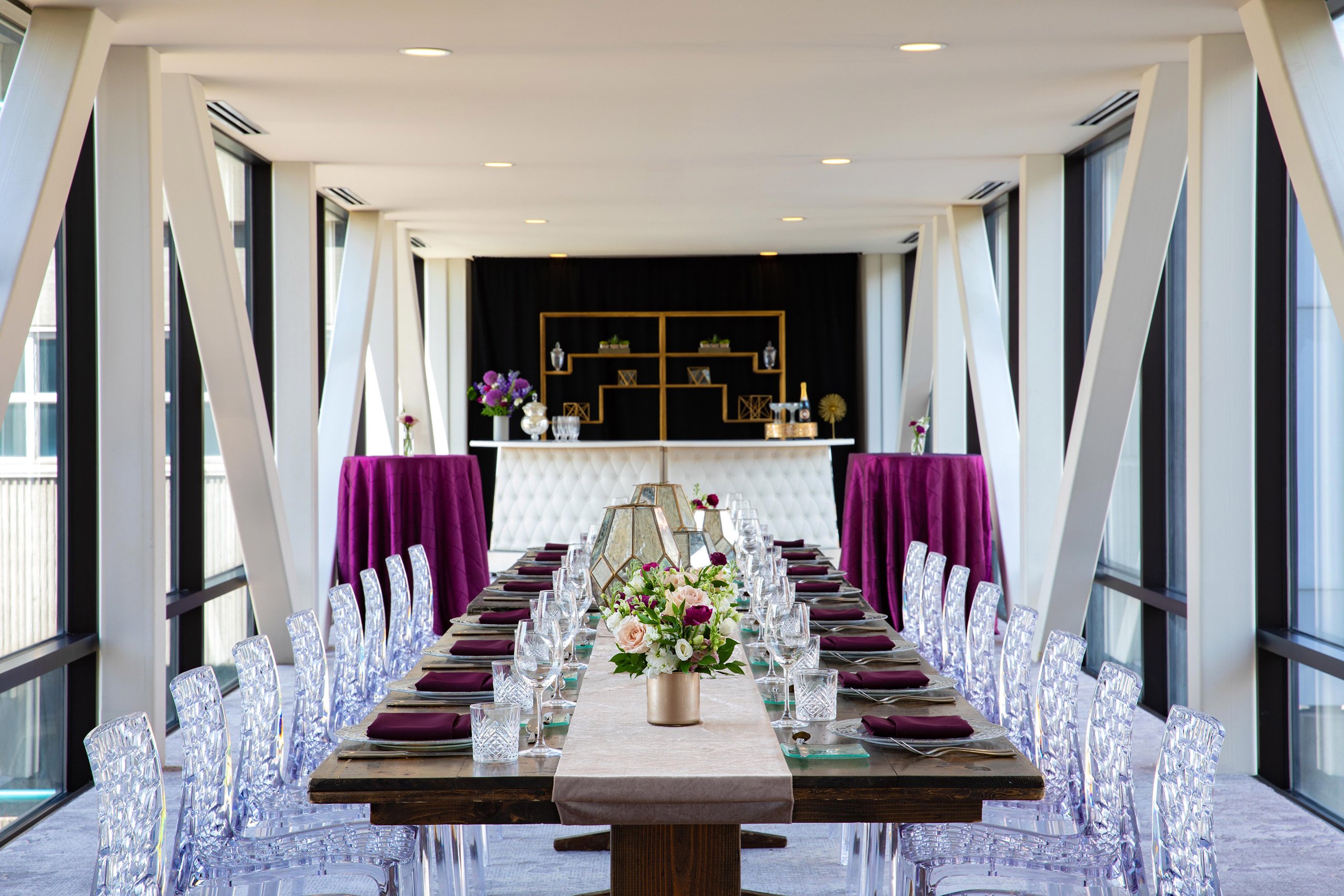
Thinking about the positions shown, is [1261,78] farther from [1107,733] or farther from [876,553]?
[876,553]

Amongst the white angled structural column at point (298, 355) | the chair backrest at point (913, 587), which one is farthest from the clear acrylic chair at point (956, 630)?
the white angled structural column at point (298, 355)

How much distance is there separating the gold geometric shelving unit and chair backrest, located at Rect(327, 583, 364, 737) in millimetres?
7340

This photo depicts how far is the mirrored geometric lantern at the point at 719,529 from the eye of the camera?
4926 mm

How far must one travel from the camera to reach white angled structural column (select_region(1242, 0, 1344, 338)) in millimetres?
3572

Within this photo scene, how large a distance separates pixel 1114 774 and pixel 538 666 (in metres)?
1.29

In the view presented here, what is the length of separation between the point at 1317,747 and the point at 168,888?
380 cm

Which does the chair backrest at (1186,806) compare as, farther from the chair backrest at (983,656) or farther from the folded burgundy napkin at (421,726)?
the chair backrest at (983,656)

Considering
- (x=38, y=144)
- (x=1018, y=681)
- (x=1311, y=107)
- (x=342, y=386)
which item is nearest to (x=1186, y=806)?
(x=1018, y=681)

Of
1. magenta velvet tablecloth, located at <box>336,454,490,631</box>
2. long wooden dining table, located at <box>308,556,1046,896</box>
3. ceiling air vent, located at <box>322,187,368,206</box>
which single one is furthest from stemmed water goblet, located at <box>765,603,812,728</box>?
ceiling air vent, located at <box>322,187,368,206</box>

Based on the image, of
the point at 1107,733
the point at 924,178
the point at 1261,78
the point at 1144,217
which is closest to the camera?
the point at 1107,733

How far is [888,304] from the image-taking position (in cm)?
1128

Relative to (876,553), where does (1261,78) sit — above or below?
above

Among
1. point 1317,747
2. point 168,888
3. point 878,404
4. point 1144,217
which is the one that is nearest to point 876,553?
point 1144,217

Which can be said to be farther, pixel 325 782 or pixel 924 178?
pixel 924 178
